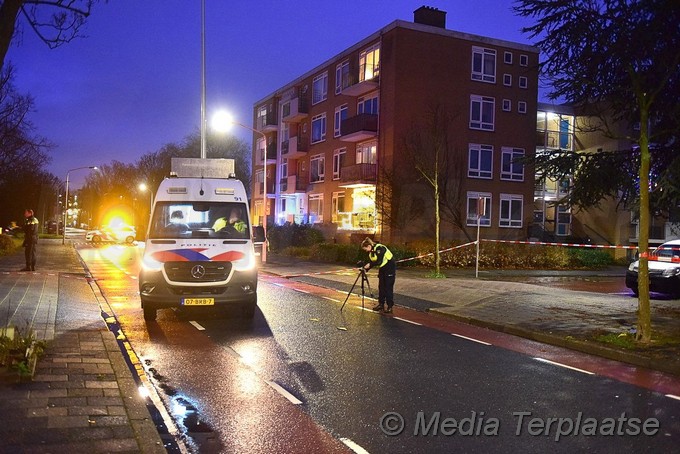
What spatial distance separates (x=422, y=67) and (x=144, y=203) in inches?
2416

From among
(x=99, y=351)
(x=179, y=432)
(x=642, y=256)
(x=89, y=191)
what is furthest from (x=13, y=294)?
(x=89, y=191)

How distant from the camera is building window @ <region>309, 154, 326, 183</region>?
41525 millimetres

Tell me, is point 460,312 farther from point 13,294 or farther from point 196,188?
point 13,294

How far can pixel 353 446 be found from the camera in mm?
5039

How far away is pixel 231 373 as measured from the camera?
748 centimetres

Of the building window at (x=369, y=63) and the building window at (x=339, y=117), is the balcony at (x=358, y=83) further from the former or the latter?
the building window at (x=339, y=117)

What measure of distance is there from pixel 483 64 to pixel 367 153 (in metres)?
8.30

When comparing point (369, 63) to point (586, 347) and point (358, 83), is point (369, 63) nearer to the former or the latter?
point (358, 83)

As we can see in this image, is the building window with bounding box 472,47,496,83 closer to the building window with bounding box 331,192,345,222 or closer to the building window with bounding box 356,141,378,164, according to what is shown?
the building window with bounding box 356,141,378,164

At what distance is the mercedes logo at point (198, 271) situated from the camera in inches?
426

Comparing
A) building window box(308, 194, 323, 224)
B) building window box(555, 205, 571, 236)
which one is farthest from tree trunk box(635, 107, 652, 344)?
building window box(308, 194, 323, 224)

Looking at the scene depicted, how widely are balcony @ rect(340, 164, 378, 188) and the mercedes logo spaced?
23.1m

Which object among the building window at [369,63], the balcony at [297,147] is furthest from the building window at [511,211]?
the balcony at [297,147]

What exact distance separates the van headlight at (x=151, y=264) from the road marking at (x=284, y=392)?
447 centimetres
